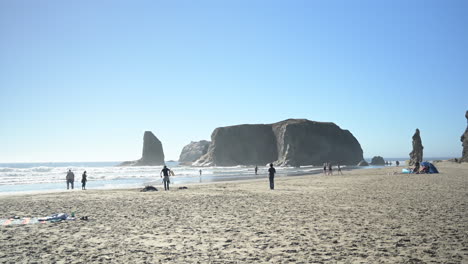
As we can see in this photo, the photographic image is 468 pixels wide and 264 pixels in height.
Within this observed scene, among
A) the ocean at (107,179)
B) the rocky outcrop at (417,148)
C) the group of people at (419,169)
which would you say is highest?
the rocky outcrop at (417,148)

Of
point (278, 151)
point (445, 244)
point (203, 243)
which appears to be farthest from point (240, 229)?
point (278, 151)

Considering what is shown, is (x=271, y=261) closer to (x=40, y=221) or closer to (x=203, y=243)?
(x=203, y=243)

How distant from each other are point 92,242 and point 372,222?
748cm

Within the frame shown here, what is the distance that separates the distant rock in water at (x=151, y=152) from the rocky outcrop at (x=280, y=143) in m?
49.6

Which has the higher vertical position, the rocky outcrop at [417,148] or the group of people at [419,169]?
the rocky outcrop at [417,148]

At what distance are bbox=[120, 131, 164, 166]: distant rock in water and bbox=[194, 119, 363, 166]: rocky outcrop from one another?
4961 cm

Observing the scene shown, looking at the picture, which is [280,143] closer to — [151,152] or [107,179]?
[151,152]

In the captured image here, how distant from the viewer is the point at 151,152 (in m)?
183

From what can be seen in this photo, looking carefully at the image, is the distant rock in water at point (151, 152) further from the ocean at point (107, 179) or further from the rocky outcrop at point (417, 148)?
the rocky outcrop at point (417, 148)

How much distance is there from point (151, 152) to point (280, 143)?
272ft

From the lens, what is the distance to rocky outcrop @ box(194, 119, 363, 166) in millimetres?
124188

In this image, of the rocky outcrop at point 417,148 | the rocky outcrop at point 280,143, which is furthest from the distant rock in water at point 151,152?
the rocky outcrop at point 417,148

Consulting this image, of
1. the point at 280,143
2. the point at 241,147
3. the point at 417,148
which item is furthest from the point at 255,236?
the point at 241,147

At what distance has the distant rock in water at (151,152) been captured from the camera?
7096 inches
